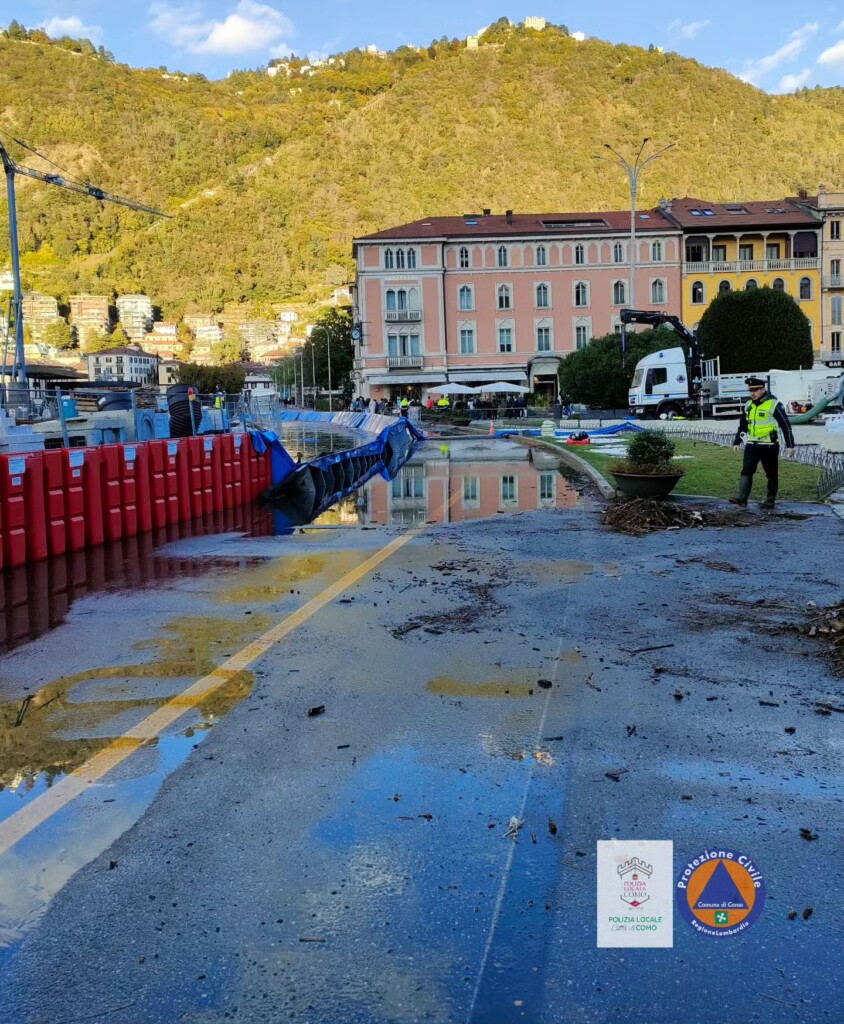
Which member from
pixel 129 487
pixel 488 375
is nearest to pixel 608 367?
pixel 488 375

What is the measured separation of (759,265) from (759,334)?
2418cm

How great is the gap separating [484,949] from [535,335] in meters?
74.7

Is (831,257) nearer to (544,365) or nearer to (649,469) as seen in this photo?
(544,365)

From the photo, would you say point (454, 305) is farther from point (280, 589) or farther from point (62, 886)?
point (62, 886)

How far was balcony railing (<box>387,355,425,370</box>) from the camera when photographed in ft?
246

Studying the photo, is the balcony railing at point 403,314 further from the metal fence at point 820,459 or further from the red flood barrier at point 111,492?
the red flood barrier at point 111,492

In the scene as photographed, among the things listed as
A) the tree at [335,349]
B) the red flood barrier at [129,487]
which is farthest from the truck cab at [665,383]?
the tree at [335,349]

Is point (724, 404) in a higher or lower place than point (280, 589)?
higher

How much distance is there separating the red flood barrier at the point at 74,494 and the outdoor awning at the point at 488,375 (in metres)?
63.4

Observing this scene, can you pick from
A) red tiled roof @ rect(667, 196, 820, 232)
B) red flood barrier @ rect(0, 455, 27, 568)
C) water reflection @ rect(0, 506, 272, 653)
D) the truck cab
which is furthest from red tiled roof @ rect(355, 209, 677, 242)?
red flood barrier @ rect(0, 455, 27, 568)

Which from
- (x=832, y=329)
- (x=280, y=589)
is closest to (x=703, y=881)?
(x=280, y=589)

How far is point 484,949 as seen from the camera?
10.1ft

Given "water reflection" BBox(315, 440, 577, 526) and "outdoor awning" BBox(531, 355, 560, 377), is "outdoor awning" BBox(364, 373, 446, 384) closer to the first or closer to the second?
"outdoor awning" BBox(531, 355, 560, 377)

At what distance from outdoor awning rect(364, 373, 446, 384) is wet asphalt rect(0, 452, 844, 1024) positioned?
221 feet
